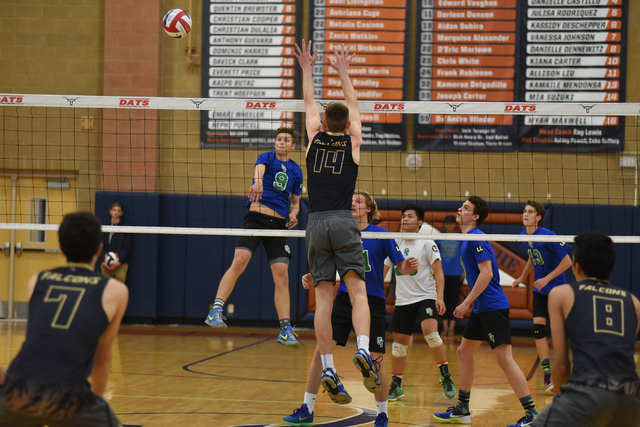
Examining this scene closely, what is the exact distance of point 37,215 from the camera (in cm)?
1184

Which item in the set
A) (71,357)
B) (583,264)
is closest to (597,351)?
(583,264)

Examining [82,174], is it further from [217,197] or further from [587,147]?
[587,147]

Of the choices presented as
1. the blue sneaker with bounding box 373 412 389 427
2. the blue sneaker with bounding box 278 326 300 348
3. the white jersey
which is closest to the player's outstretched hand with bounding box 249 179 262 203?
the blue sneaker with bounding box 278 326 300 348

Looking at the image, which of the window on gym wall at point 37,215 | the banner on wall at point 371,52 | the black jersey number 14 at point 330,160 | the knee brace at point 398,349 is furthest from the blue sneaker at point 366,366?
the window on gym wall at point 37,215

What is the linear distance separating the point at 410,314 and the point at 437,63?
5802 mm

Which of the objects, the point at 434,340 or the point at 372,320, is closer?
Result: the point at 372,320

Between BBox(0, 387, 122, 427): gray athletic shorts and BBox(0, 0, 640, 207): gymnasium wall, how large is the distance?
27.5 ft

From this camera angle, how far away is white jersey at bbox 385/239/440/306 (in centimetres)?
675

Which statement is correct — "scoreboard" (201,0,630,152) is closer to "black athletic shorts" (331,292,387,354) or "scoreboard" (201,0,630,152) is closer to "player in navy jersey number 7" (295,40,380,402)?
"black athletic shorts" (331,292,387,354)

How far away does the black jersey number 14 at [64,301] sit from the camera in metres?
2.79

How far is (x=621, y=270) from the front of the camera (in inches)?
431

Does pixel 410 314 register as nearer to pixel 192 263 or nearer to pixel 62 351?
pixel 62 351

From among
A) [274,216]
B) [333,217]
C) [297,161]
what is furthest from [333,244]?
[297,161]

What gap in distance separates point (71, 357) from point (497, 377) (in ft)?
19.5
